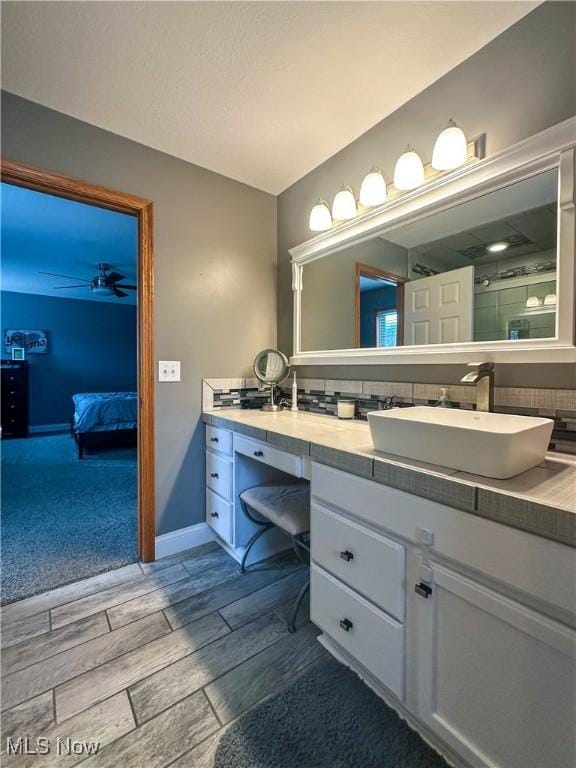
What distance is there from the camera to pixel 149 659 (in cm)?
129

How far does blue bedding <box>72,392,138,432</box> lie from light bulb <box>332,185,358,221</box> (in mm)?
3540

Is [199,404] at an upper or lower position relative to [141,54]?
lower

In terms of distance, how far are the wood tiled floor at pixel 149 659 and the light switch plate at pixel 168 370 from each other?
42.3 inches

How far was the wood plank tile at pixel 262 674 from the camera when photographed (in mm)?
1121

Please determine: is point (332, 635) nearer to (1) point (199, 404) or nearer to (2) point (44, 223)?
(1) point (199, 404)

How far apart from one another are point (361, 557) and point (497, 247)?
1.26m

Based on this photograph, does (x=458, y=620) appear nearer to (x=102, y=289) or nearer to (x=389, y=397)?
(x=389, y=397)

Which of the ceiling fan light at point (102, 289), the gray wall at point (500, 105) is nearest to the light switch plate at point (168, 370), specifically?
the gray wall at point (500, 105)

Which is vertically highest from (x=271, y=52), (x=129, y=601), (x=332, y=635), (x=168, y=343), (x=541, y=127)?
(x=271, y=52)

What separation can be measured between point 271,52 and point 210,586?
2417mm

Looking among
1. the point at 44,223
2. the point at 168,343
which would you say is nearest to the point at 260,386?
the point at 168,343

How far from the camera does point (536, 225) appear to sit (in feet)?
4.05

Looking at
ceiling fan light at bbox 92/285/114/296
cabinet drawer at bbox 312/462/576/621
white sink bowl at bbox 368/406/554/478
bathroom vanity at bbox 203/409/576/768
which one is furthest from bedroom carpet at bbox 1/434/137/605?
ceiling fan light at bbox 92/285/114/296

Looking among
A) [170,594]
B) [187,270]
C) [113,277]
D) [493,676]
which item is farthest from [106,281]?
[493,676]
